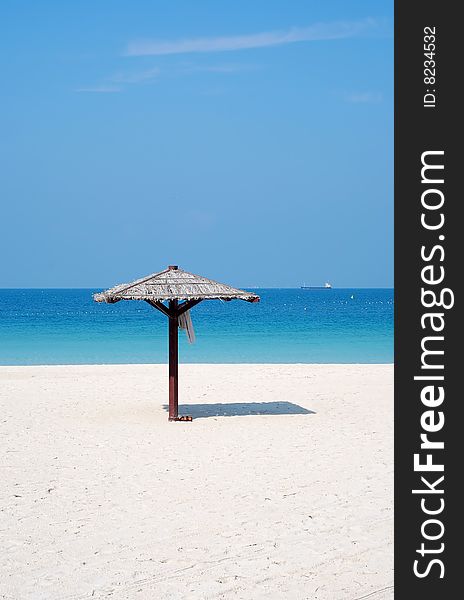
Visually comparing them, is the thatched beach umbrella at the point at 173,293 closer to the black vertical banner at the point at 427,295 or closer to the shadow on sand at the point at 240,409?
the shadow on sand at the point at 240,409

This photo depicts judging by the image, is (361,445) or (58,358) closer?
(361,445)

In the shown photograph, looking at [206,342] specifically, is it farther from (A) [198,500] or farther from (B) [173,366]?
(A) [198,500]

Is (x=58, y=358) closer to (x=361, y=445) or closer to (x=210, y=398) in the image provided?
(x=210, y=398)

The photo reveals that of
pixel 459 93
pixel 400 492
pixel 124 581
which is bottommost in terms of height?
pixel 124 581

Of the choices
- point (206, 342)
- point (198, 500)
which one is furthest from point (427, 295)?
point (206, 342)

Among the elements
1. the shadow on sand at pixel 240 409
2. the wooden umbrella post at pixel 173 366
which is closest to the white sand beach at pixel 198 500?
the shadow on sand at pixel 240 409

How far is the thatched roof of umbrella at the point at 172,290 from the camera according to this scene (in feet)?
30.1

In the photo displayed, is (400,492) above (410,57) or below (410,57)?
below

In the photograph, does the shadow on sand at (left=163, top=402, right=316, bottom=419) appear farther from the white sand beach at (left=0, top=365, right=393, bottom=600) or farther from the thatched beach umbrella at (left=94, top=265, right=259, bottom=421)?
the thatched beach umbrella at (left=94, top=265, right=259, bottom=421)

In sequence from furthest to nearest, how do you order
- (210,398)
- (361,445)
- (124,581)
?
1. (210,398)
2. (361,445)
3. (124,581)

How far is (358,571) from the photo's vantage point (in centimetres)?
463

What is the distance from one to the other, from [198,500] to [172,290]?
3622 millimetres

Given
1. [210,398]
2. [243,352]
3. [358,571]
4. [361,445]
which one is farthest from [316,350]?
[358,571]

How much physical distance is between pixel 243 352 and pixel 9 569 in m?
22.2
